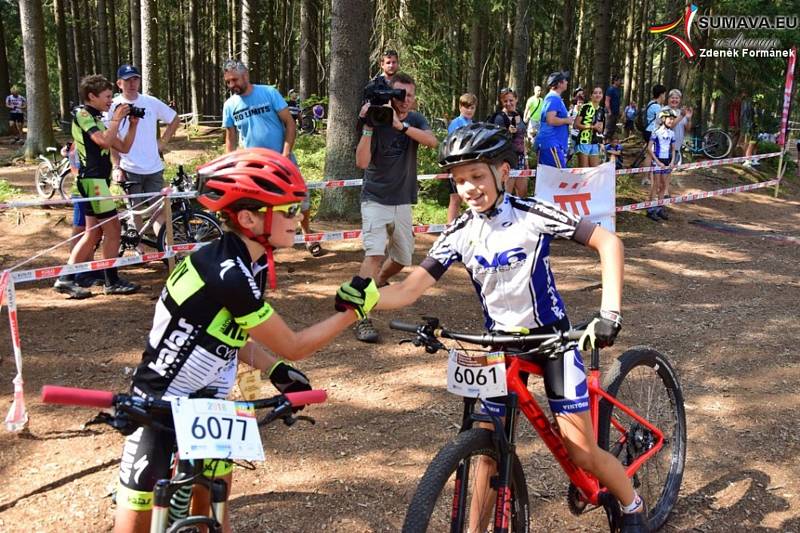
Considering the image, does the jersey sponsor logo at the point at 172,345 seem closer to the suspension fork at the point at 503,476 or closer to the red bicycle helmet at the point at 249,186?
the red bicycle helmet at the point at 249,186

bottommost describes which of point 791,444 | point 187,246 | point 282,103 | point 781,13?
point 791,444

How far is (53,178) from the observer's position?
13.5m

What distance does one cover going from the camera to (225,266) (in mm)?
2414

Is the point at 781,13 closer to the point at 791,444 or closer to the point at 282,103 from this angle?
the point at 282,103

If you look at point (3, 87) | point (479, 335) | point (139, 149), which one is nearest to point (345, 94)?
point (139, 149)

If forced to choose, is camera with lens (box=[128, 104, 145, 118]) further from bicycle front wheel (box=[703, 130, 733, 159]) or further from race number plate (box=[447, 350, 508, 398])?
bicycle front wheel (box=[703, 130, 733, 159])

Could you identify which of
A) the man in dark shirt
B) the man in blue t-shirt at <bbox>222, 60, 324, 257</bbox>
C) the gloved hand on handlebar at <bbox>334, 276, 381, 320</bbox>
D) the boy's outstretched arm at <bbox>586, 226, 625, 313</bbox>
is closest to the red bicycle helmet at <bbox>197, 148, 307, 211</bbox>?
the gloved hand on handlebar at <bbox>334, 276, 381, 320</bbox>

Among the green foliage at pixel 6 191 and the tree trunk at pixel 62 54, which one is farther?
the tree trunk at pixel 62 54

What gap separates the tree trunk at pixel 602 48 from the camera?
52.3ft

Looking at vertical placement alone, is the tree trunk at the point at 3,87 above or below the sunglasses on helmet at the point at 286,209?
above

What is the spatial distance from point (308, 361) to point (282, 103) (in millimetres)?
3657

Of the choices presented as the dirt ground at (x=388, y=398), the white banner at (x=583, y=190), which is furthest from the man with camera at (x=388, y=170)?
the white banner at (x=583, y=190)

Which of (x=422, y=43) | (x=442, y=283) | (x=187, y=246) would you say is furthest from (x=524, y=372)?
(x=422, y=43)

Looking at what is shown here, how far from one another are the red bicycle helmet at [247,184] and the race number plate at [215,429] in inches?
28.0
